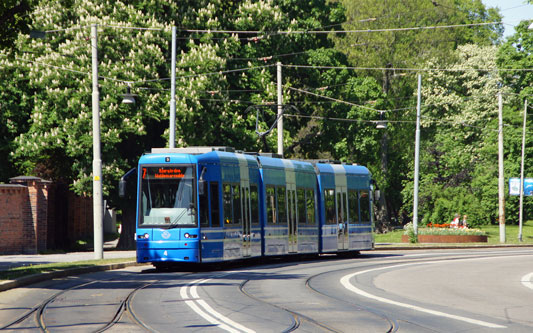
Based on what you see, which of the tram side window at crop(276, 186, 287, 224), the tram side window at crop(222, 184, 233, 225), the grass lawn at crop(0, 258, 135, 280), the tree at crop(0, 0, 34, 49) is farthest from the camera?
the tram side window at crop(276, 186, 287, 224)

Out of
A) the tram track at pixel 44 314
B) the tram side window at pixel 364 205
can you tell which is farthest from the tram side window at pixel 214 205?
the tram side window at pixel 364 205

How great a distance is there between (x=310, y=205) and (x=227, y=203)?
612cm

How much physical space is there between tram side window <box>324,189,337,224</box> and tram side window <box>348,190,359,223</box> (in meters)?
1.09

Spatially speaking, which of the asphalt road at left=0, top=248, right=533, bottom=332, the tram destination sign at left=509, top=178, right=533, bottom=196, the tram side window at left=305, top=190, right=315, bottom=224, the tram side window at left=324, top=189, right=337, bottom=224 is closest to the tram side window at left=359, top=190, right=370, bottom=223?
the tram side window at left=324, top=189, right=337, bottom=224

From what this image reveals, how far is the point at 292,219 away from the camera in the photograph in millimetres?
29188

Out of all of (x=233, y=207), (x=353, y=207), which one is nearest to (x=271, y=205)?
(x=233, y=207)

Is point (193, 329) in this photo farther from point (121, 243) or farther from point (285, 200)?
point (121, 243)

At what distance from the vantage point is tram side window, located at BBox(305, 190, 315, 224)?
30.3 m

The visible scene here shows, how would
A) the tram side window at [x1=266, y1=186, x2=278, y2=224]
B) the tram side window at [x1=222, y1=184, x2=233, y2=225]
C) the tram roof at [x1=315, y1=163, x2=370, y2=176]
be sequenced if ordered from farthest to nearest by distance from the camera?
the tram roof at [x1=315, y1=163, x2=370, y2=176] → the tram side window at [x1=266, y1=186, x2=278, y2=224] → the tram side window at [x1=222, y1=184, x2=233, y2=225]

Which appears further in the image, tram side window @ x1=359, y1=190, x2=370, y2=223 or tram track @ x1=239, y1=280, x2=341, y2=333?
tram side window @ x1=359, y1=190, x2=370, y2=223

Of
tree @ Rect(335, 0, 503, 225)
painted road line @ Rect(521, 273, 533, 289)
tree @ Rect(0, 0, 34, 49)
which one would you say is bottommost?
painted road line @ Rect(521, 273, 533, 289)

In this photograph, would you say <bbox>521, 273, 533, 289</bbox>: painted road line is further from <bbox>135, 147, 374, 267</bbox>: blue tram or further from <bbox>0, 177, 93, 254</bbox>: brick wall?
<bbox>0, 177, 93, 254</bbox>: brick wall

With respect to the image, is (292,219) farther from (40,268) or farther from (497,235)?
(497,235)

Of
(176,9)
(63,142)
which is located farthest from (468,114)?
(63,142)
